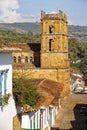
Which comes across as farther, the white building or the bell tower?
the bell tower

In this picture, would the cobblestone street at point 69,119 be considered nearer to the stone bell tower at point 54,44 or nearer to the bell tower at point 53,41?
the stone bell tower at point 54,44

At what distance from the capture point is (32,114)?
51.5 feet

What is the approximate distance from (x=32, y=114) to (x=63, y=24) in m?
46.0

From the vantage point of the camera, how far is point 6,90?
11930 millimetres

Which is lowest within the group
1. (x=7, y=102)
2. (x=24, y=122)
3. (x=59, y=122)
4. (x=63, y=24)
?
(x=59, y=122)

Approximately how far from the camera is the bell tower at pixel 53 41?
60156mm

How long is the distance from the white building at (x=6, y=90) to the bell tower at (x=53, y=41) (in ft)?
156

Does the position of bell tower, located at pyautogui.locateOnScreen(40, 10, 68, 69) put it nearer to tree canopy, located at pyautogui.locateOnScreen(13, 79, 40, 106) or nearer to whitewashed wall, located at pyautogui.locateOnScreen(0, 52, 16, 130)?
tree canopy, located at pyautogui.locateOnScreen(13, 79, 40, 106)

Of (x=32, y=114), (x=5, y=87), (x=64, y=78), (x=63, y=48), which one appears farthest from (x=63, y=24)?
(x=5, y=87)

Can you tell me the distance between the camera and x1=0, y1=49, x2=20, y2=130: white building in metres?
11.4

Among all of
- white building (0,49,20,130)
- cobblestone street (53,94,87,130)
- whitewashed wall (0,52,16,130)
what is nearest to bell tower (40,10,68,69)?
cobblestone street (53,94,87,130)

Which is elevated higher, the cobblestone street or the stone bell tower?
the stone bell tower

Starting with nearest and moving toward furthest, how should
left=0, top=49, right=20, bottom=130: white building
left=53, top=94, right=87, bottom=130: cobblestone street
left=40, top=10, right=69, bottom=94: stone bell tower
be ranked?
left=0, top=49, right=20, bottom=130: white building < left=53, top=94, right=87, bottom=130: cobblestone street < left=40, top=10, right=69, bottom=94: stone bell tower

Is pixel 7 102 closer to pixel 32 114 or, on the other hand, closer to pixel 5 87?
pixel 5 87
